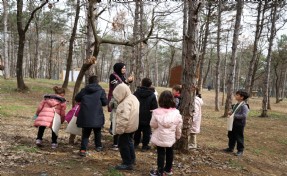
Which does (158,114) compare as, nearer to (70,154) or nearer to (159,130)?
(159,130)

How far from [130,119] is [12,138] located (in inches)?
138

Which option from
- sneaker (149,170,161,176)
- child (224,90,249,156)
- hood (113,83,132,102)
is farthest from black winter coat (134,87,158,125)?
child (224,90,249,156)

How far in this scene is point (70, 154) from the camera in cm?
602

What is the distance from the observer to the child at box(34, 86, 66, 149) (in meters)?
6.10

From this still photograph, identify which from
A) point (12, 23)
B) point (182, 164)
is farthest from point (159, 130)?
point (12, 23)

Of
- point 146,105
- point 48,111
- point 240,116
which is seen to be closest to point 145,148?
point 146,105

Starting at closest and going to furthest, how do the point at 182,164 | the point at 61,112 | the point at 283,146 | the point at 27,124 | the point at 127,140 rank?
1. the point at 127,140
2. the point at 182,164
3. the point at 61,112
4. the point at 27,124
5. the point at 283,146

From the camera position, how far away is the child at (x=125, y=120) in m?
5.06

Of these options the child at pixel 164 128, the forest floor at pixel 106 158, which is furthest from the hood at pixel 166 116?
the forest floor at pixel 106 158

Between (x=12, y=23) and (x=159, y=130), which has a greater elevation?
(x=12, y=23)

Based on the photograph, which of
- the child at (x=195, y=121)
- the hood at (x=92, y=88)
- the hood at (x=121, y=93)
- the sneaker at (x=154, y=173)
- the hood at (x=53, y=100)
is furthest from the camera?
the child at (x=195, y=121)

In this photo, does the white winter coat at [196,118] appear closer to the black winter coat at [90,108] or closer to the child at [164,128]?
the child at [164,128]

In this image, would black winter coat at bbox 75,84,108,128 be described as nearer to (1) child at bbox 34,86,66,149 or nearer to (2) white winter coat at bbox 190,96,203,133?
(1) child at bbox 34,86,66,149

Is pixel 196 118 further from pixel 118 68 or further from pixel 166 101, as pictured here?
pixel 166 101
